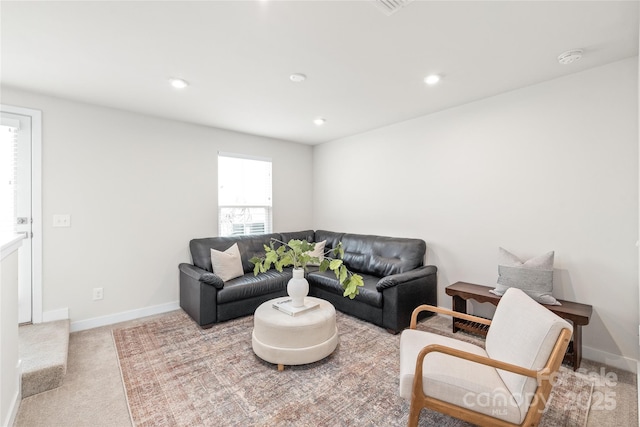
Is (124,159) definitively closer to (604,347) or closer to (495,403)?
(495,403)

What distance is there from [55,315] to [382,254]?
3793 millimetres

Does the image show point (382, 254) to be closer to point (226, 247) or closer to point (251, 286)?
point (251, 286)

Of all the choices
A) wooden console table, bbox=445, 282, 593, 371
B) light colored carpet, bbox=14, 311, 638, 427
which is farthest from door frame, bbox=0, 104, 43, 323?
wooden console table, bbox=445, 282, 593, 371

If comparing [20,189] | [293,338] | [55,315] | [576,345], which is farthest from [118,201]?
[576,345]

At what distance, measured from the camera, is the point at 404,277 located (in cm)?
311

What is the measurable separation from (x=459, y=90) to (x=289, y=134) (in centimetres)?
256

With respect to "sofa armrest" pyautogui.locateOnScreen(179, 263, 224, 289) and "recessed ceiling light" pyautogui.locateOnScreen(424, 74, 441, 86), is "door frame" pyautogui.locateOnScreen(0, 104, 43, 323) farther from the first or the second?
"recessed ceiling light" pyautogui.locateOnScreen(424, 74, 441, 86)

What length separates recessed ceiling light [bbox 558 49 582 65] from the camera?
86.7 inches

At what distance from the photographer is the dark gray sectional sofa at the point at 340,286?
3096 millimetres

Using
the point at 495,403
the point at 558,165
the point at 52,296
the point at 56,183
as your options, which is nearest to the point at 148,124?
the point at 56,183

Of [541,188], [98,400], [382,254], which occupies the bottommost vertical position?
[98,400]

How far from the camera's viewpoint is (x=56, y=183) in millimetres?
3055

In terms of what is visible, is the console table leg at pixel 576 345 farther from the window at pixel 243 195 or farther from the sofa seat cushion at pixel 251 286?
the window at pixel 243 195

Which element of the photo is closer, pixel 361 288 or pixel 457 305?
pixel 457 305
